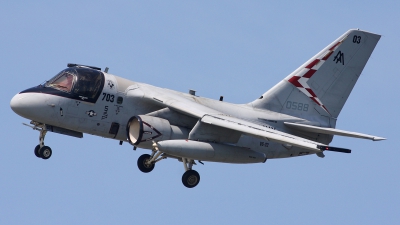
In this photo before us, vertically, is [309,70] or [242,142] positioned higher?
[309,70]

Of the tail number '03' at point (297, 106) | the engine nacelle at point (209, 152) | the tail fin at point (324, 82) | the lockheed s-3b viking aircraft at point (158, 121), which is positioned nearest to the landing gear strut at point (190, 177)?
the lockheed s-3b viking aircraft at point (158, 121)

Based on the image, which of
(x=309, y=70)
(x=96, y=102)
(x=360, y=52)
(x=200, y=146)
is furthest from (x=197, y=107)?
(x=360, y=52)

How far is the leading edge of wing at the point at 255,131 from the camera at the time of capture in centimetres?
2302

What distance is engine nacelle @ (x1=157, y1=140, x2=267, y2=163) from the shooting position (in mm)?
23797

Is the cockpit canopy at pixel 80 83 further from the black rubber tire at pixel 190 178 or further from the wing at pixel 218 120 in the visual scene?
the black rubber tire at pixel 190 178

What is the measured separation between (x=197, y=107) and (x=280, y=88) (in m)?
4.42

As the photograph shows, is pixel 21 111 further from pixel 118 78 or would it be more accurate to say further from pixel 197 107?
pixel 197 107

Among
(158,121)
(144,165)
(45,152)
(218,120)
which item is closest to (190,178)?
(144,165)

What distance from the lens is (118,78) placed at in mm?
25766

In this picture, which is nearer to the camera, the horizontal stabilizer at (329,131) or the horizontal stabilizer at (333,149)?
the horizontal stabilizer at (333,149)

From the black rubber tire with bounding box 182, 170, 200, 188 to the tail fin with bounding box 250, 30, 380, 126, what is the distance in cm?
413

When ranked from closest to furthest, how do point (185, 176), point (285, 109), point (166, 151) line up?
point (166, 151) < point (185, 176) < point (285, 109)

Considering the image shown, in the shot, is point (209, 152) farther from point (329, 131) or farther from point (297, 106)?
point (297, 106)

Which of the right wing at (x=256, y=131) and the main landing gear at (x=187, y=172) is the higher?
the right wing at (x=256, y=131)
